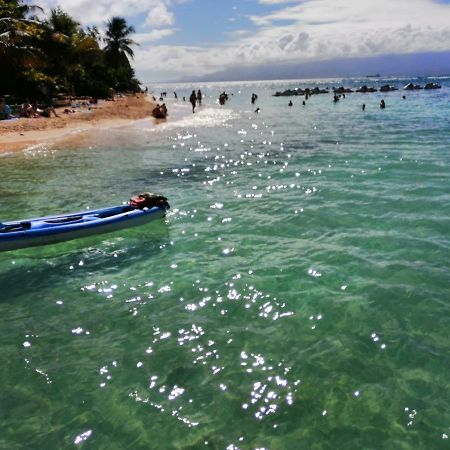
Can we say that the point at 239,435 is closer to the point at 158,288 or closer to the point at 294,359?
the point at 294,359

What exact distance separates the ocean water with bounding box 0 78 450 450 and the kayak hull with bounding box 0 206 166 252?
38 cm

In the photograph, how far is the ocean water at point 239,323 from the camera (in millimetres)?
5680

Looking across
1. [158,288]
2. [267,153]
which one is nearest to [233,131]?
[267,153]

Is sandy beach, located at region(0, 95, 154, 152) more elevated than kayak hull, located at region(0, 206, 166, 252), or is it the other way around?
sandy beach, located at region(0, 95, 154, 152)

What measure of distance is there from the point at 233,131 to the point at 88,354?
103ft

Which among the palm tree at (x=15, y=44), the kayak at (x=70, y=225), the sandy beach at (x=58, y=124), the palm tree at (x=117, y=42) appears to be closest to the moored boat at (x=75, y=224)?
the kayak at (x=70, y=225)

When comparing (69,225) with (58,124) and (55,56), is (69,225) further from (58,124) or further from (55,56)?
(55,56)

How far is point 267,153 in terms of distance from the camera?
986 inches

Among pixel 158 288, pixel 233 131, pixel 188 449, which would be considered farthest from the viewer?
pixel 233 131

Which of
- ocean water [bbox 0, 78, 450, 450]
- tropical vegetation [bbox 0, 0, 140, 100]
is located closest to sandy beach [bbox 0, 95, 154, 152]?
tropical vegetation [bbox 0, 0, 140, 100]

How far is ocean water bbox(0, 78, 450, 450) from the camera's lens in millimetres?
5680

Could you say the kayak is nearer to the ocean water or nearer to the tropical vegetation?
the ocean water

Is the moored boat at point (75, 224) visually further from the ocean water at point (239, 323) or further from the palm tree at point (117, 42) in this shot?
the palm tree at point (117, 42)

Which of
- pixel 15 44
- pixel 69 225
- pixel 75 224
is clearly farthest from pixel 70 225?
pixel 15 44
